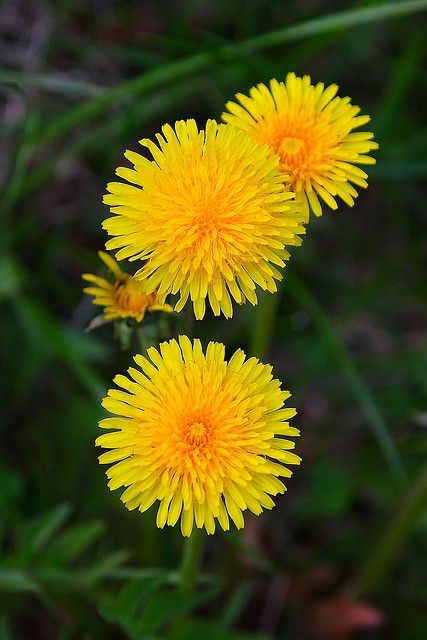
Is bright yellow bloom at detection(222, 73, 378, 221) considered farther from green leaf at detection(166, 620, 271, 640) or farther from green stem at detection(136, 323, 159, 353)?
green leaf at detection(166, 620, 271, 640)

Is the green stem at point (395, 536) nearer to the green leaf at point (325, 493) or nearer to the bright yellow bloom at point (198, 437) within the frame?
the green leaf at point (325, 493)

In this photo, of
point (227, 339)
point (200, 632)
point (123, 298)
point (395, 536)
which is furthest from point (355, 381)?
point (123, 298)

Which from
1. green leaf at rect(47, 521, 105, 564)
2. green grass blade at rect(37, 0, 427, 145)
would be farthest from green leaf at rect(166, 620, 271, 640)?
green grass blade at rect(37, 0, 427, 145)

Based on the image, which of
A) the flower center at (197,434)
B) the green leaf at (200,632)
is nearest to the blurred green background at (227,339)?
the green leaf at (200,632)

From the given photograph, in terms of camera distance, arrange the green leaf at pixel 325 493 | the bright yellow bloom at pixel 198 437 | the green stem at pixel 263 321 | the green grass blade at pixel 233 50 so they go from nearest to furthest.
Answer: the bright yellow bloom at pixel 198 437, the green stem at pixel 263 321, the green grass blade at pixel 233 50, the green leaf at pixel 325 493

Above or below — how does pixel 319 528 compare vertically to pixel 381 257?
below

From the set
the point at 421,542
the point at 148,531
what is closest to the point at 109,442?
the point at 148,531

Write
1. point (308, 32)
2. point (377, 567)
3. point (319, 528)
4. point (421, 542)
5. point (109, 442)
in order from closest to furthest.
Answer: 1. point (109, 442)
2. point (308, 32)
3. point (377, 567)
4. point (421, 542)
5. point (319, 528)

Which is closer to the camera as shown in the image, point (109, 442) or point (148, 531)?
point (109, 442)

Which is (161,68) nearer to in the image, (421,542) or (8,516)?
(8,516)
